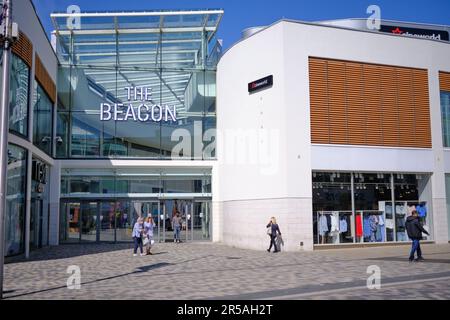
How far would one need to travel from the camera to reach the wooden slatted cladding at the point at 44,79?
22.8 m

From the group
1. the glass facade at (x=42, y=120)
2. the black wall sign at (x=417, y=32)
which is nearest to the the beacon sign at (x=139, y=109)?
the glass facade at (x=42, y=120)

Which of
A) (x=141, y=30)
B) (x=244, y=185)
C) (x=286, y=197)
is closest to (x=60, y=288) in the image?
(x=286, y=197)

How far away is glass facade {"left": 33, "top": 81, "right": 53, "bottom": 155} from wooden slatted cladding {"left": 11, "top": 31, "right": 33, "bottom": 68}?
1.80 meters

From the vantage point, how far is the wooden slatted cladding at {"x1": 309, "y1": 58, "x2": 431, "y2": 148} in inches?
896

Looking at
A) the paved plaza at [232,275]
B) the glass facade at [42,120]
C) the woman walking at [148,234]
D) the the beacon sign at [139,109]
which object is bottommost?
the paved plaza at [232,275]

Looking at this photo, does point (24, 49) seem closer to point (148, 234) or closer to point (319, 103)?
point (148, 234)

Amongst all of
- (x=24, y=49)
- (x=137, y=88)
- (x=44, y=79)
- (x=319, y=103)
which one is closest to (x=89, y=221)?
(x=137, y=88)

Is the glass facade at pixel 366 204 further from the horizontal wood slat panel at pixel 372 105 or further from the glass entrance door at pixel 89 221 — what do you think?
the glass entrance door at pixel 89 221

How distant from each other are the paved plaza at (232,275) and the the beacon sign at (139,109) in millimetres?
9699

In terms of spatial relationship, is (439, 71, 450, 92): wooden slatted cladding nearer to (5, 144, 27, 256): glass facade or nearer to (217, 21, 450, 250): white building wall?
(217, 21, 450, 250): white building wall

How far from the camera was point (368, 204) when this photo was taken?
23609 millimetres

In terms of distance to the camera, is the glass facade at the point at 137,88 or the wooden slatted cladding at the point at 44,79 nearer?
the wooden slatted cladding at the point at 44,79

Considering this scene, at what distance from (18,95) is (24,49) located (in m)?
2.00

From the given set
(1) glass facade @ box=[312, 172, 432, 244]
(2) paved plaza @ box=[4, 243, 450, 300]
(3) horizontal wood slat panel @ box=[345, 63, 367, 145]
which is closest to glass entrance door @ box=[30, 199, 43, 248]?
(2) paved plaza @ box=[4, 243, 450, 300]
